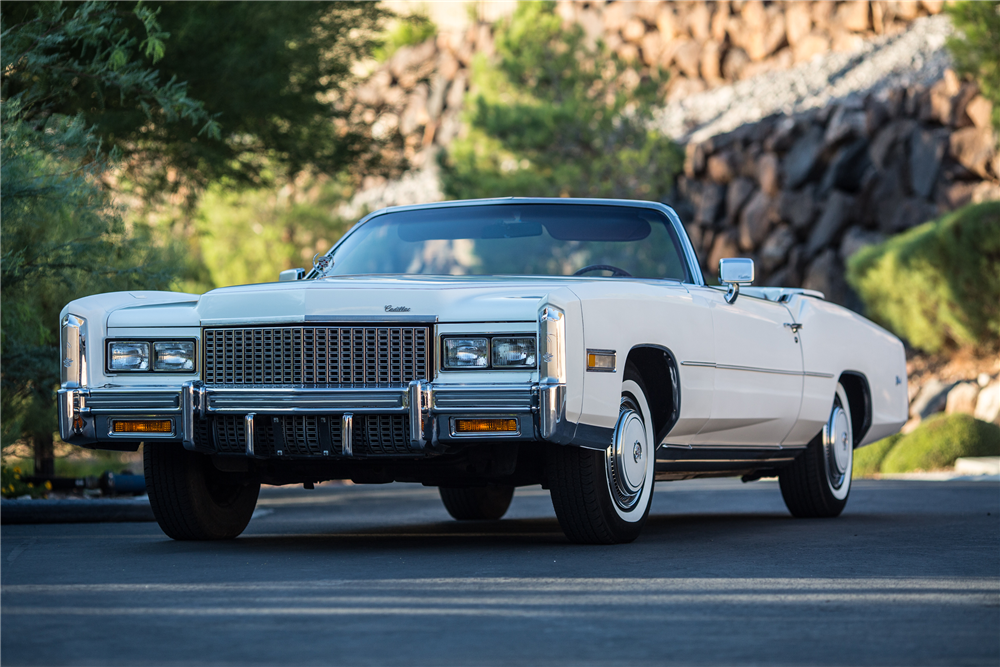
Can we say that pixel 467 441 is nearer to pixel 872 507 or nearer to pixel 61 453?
pixel 872 507

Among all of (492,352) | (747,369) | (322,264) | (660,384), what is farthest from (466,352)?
(747,369)

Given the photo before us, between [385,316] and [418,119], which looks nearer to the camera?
[385,316]

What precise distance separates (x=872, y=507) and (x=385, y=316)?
5.35m

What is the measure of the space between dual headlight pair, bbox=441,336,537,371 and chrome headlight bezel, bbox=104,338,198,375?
1.22m

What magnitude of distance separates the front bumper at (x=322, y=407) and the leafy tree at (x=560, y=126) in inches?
1045

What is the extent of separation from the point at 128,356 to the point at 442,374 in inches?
60.2

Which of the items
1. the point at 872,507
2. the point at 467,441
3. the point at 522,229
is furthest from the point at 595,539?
the point at 872,507

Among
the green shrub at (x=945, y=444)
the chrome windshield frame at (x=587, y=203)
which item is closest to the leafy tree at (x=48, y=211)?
the chrome windshield frame at (x=587, y=203)

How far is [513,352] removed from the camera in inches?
234

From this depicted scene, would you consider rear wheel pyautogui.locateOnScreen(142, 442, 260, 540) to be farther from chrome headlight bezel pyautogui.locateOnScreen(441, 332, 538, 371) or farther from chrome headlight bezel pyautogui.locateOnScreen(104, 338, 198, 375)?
chrome headlight bezel pyautogui.locateOnScreen(441, 332, 538, 371)

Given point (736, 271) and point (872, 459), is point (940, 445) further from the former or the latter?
point (736, 271)

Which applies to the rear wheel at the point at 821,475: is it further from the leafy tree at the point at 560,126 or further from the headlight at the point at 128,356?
the leafy tree at the point at 560,126

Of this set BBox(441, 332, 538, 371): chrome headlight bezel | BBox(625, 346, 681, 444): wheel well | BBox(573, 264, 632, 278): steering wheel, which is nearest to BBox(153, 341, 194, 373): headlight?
BBox(441, 332, 538, 371): chrome headlight bezel

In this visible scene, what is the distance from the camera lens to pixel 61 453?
13.7 meters
